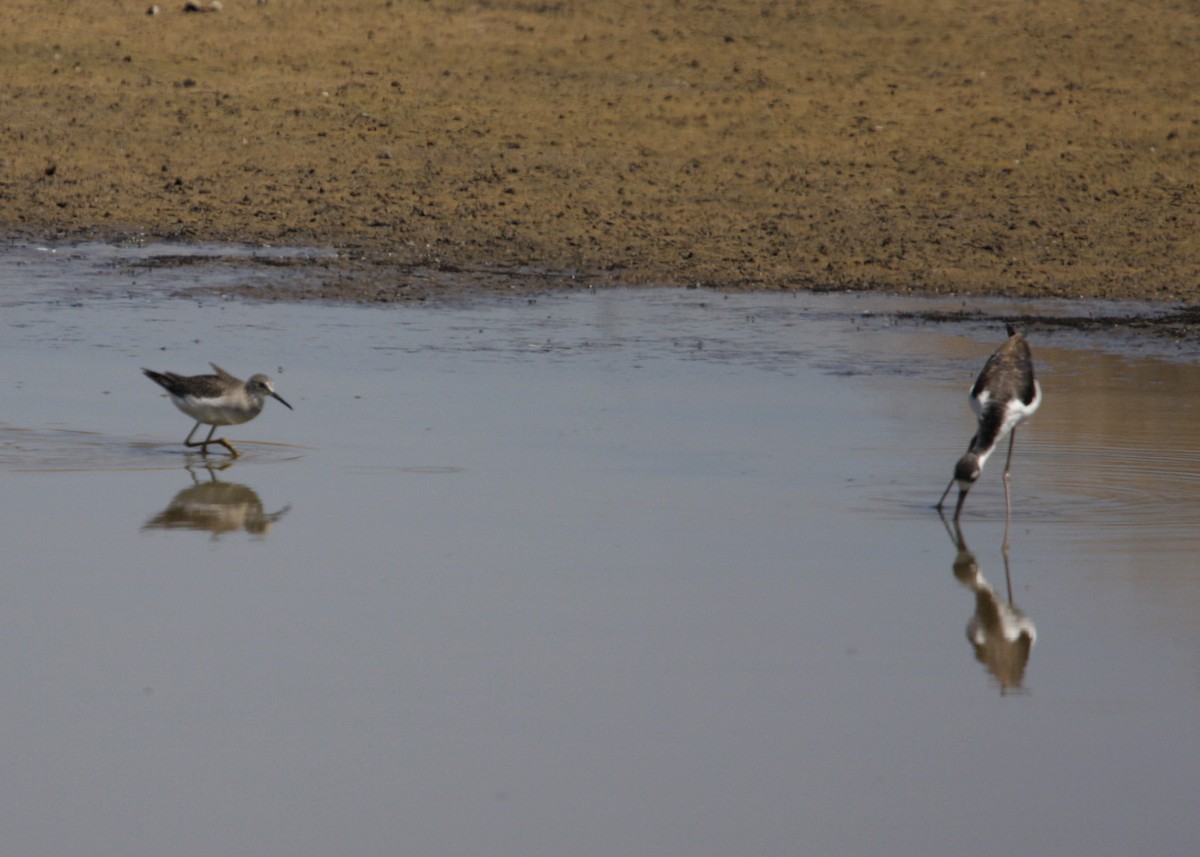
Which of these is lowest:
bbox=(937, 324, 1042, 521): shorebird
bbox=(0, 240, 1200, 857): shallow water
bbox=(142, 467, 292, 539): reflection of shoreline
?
bbox=(142, 467, 292, 539): reflection of shoreline

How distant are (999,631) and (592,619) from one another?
128 centimetres

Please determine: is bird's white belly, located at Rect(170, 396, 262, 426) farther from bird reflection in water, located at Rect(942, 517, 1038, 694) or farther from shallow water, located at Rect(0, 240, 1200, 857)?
bird reflection in water, located at Rect(942, 517, 1038, 694)

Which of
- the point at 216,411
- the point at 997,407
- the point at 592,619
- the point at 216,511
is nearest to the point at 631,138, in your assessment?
the point at 216,411

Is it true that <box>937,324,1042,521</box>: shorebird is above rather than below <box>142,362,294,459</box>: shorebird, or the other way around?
above

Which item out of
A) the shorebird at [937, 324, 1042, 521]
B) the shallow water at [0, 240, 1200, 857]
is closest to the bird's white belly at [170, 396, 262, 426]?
the shallow water at [0, 240, 1200, 857]

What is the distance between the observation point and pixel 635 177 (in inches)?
695

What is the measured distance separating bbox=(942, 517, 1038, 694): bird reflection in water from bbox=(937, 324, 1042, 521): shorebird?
0.77 metres

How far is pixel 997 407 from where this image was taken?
318 inches

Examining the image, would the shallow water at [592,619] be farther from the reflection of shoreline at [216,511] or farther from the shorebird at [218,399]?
the shorebird at [218,399]

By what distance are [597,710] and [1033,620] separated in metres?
1.72

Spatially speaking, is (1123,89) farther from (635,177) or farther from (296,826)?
(296,826)

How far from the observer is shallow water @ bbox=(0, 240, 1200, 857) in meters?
4.54

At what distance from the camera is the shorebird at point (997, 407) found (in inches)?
301

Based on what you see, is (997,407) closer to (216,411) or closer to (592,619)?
(592,619)
